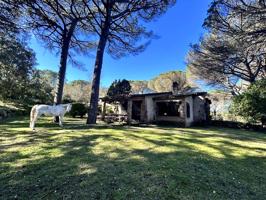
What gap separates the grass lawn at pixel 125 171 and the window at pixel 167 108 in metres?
11.4

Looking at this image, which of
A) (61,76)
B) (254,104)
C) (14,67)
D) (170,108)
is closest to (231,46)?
(254,104)

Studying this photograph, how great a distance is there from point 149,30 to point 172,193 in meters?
12.4

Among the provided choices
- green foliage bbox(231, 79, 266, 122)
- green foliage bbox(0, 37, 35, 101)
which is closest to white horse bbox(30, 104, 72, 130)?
green foliage bbox(0, 37, 35, 101)

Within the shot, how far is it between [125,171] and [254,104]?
511 inches

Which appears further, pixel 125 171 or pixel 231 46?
pixel 231 46

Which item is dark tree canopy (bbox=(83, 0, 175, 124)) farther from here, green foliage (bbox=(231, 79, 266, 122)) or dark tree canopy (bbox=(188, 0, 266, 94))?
green foliage (bbox=(231, 79, 266, 122))

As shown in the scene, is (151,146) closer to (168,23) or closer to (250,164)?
(250,164)

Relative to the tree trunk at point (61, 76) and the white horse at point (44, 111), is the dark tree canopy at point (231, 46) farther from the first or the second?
the white horse at point (44, 111)

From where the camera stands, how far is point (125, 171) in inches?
165

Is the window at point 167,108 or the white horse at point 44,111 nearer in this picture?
the white horse at point 44,111

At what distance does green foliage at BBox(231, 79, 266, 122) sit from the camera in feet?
45.7

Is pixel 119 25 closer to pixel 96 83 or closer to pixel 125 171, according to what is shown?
pixel 96 83

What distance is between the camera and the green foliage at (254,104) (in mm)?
13930

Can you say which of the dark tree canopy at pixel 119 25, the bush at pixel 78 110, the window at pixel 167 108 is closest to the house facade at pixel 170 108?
the window at pixel 167 108
